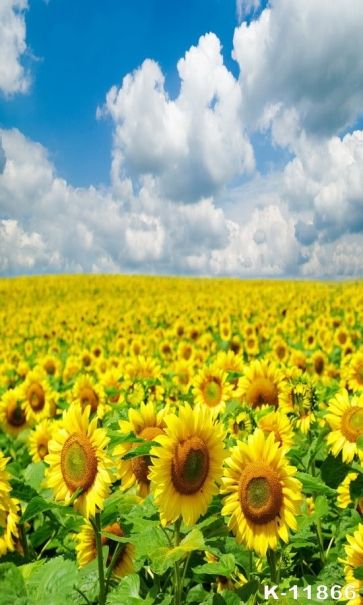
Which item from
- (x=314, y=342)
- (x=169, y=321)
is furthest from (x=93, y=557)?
(x=169, y=321)

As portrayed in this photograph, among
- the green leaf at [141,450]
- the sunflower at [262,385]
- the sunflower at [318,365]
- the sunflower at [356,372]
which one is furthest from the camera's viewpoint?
the sunflower at [318,365]

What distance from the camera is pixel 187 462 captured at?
2.04 meters

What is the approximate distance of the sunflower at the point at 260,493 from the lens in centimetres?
205

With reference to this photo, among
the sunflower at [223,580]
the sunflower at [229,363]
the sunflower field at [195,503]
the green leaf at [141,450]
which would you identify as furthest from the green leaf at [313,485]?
the sunflower at [229,363]

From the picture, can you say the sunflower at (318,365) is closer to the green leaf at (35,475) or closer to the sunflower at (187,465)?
the green leaf at (35,475)

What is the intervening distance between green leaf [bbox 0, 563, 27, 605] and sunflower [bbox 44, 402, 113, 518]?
336 millimetres

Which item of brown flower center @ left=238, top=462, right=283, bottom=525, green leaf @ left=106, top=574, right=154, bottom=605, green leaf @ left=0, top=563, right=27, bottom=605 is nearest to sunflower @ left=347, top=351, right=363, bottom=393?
brown flower center @ left=238, top=462, right=283, bottom=525

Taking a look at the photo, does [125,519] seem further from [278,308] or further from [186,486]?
[278,308]

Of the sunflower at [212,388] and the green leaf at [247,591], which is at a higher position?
the sunflower at [212,388]

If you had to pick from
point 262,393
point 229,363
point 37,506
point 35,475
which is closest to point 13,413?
point 229,363

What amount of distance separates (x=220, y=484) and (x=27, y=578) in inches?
34.1

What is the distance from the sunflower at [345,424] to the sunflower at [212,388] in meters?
1.36

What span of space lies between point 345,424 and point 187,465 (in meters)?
1.30

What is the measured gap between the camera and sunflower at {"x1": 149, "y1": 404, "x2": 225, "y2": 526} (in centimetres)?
201
